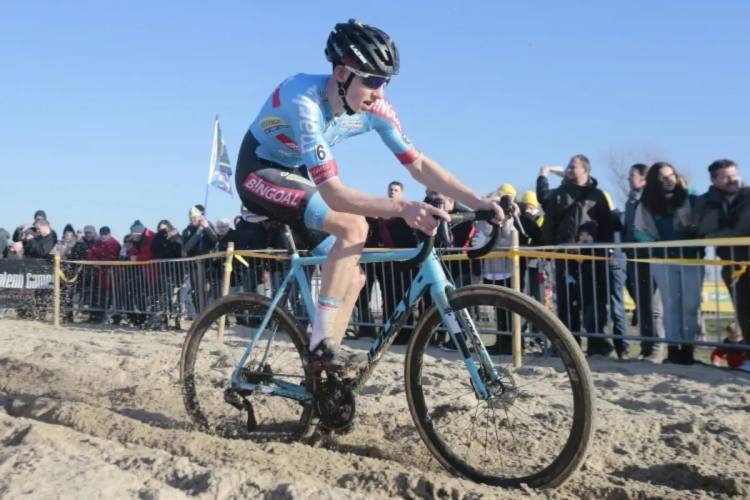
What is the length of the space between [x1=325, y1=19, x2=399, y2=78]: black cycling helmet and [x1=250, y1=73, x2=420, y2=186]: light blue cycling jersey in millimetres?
223

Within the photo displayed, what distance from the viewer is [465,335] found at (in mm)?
3691

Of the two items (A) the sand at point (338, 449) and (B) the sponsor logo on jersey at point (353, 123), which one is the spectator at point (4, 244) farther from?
(B) the sponsor logo on jersey at point (353, 123)

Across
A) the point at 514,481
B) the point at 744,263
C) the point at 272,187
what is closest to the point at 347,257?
the point at 272,187

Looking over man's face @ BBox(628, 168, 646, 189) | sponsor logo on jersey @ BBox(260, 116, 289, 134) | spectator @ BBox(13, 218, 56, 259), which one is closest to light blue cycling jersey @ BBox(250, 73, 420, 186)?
sponsor logo on jersey @ BBox(260, 116, 289, 134)

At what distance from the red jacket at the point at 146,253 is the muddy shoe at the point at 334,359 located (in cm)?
977

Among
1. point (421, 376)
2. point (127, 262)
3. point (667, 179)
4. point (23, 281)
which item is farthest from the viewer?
point (23, 281)

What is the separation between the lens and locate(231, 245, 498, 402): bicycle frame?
12.0ft

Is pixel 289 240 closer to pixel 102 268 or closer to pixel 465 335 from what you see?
pixel 465 335

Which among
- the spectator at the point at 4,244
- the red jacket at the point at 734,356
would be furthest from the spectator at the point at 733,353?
the spectator at the point at 4,244

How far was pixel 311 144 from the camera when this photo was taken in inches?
148

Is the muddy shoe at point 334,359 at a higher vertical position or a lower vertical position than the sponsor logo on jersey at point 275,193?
lower

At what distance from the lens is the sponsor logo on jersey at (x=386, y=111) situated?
422 centimetres

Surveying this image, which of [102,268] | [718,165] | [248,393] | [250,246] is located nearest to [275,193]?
[248,393]

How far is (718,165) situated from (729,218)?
0.53m
